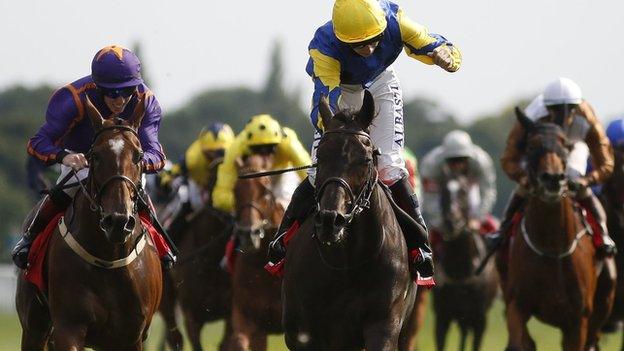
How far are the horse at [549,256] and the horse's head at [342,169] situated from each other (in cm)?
393

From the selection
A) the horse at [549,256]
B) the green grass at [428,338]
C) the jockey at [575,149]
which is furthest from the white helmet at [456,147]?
the horse at [549,256]

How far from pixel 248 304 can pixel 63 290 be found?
3927mm

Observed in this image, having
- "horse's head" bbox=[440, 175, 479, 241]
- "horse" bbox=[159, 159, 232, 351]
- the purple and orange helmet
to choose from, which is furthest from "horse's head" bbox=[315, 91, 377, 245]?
"horse's head" bbox=[440, 175, 479, 241]

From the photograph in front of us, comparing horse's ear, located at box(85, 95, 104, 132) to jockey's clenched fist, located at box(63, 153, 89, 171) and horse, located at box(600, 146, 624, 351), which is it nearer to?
jockey's clenched fist, located at box(63, 153, 89, 171)

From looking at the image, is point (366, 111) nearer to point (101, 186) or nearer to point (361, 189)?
point (361, 189)

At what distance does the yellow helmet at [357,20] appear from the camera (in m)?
9.74

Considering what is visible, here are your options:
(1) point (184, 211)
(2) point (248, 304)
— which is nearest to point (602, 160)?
(2) point (248, 304)

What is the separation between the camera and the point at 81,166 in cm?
981

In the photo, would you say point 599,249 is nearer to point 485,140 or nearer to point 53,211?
point 53,211

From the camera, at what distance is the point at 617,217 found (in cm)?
1580

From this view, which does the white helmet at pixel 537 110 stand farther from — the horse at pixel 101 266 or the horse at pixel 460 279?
the horse at pixel 101 266

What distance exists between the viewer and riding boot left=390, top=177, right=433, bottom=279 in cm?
1002

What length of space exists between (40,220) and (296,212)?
1.69 metres

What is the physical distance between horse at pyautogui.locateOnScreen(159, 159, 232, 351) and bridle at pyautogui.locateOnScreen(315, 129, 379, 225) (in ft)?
20.8
